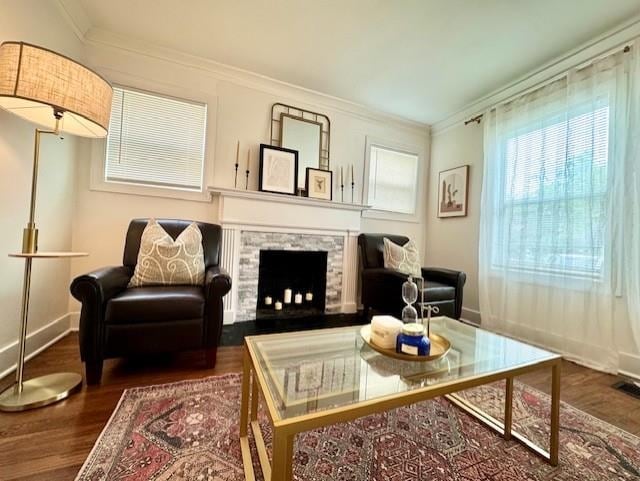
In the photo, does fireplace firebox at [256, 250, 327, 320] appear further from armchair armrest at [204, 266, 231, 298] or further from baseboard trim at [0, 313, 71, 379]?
baseboard trim at [0, 313, 71, 379]

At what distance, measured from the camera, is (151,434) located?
115cm

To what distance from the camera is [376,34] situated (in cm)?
219

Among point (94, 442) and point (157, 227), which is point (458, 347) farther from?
point (157, 227)

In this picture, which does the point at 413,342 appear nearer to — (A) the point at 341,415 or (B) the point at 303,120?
(A) the point at 341,415

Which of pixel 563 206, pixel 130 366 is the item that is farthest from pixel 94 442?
pixel 563 206

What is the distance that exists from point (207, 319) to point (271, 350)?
29.3 inches

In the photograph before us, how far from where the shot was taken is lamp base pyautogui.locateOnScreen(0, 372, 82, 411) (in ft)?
4.16

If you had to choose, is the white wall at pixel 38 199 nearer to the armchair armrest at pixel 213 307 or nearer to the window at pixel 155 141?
the window at pixel 155 141

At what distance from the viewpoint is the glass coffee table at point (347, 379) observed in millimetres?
724

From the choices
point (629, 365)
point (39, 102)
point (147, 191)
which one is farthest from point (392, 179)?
point (39, 102)

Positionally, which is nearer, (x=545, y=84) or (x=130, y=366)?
(x=130, y=366)

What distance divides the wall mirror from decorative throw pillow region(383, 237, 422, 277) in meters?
1.19

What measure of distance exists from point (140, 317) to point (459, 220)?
11.1 feet

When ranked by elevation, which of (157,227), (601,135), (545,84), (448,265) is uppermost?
(545,84)
